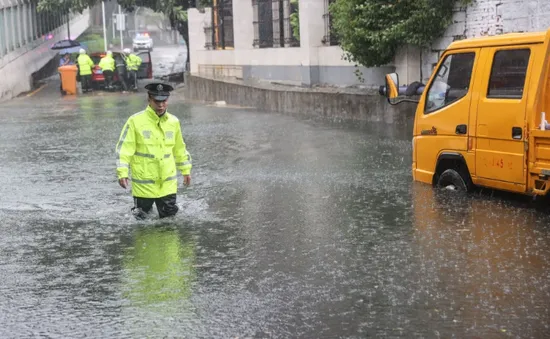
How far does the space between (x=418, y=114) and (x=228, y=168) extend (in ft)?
12.9

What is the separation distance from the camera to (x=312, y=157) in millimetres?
15398

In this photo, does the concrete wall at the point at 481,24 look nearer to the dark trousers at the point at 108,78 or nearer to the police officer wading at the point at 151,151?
the police officer wading at the point at 151,151

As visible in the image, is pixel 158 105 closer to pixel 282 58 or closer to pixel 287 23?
pixel 282 58

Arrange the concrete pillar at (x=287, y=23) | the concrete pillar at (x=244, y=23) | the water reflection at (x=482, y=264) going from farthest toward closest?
the concrete pillar at (x=244, y=23) → the concrete pillar at (x=287, y=23) → the water reflection at (x=482, y=264)

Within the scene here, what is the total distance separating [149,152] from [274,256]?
2.07 m

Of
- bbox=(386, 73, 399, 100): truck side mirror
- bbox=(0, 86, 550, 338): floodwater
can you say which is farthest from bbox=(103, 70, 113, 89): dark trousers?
bbox=(386, 73, 399, 100): truck side mirror

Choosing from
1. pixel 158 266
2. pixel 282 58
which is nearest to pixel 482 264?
pixel 158 266

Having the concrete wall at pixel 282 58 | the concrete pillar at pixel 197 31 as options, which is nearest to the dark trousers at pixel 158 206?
the concrete wall at pixel 282 58

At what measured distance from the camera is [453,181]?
430 inches

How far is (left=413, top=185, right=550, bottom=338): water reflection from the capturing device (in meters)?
6.19

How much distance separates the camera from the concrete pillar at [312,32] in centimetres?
2678

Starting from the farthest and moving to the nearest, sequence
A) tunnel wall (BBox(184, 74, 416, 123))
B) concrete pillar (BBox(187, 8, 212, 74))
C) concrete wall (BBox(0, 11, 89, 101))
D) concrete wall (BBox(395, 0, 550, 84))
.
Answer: concrete pillar (BBox(187, 8, 212, 74))
concrete wall (BBox(0, 11, 89, 101))
tunnel wall (BBox(184, 74, 416, 123))
concrete wall (BBox(395, 0, 550, 84))

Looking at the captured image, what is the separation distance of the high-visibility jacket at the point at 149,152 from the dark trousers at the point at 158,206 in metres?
0.08

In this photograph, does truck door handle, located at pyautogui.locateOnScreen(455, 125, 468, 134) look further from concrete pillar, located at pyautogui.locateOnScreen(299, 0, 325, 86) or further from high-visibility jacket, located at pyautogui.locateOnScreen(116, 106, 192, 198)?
concrete pillar, located at pyautogui.locateOnScreen(299, 0, 325, 86)
